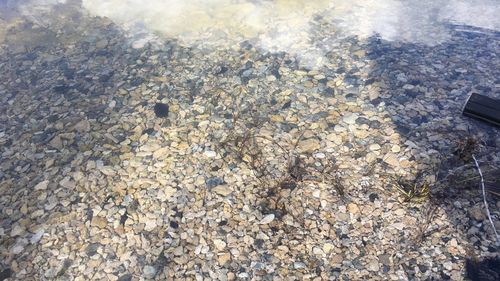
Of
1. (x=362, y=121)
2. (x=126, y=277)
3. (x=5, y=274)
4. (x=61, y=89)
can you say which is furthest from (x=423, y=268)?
(x=61, y=89)

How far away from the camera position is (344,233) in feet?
11.6

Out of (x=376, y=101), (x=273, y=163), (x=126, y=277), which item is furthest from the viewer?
(x=376, y=101)

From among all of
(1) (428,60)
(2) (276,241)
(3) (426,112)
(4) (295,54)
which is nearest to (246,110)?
(4) (295,54)

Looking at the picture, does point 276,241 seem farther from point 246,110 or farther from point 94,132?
point 94,132

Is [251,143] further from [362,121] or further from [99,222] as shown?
[99,222]

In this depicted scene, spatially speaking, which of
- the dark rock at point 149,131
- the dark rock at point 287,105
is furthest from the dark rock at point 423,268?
the dark rock at point 149,131

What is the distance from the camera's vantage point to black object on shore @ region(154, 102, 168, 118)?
487cm

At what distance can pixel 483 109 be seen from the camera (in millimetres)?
4309

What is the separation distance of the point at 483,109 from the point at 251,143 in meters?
2.92

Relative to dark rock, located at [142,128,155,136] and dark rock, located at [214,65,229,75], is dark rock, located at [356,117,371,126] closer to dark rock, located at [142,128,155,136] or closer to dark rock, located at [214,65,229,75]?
dark rock, located at [214,65,229,75]

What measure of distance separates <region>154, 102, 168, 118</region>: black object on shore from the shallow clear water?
4cm

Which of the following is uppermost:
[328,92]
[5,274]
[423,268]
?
[328,92]

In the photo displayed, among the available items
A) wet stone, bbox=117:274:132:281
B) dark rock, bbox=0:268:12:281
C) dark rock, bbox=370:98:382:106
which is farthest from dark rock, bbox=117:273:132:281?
dark rock, bbox=370:98:382:106

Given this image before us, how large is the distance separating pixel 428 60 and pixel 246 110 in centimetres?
303
